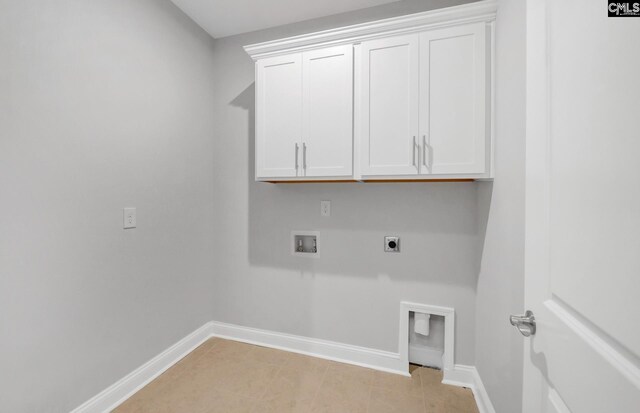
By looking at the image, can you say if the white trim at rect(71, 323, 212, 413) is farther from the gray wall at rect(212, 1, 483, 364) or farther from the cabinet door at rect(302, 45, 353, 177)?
the cabinet door at rect(302, 45, 353, 177)

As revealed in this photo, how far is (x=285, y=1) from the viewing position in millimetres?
1953

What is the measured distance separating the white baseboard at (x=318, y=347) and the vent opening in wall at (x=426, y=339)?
15 centimetres

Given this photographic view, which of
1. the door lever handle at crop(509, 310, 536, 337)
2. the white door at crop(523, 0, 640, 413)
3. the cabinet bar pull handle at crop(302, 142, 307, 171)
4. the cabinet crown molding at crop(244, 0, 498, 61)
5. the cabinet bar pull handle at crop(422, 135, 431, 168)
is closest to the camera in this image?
the white door at crop(523, 0, 640, 413)

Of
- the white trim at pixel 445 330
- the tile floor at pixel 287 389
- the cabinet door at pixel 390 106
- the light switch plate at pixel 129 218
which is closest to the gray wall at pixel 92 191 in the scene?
the light switch plate at pixel 129 218

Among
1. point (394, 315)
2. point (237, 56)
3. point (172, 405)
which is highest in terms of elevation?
point (237, 56)

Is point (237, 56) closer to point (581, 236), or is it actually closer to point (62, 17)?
point (62, 17)

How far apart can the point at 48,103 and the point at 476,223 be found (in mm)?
2500

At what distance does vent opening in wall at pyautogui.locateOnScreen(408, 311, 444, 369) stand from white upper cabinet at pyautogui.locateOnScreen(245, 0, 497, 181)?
105 cm

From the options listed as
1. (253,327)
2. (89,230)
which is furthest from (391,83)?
(253,327)

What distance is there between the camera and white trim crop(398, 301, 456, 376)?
1870mm

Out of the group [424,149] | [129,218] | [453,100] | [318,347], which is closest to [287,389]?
[318,347]

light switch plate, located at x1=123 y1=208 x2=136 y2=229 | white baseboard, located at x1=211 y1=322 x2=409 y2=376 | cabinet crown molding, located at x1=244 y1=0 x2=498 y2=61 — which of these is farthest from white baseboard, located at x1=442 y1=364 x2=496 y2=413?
light switch plate, located at x1=123 y1=208 x2=136 y2=229

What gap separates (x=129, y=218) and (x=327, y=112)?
143 centimetres

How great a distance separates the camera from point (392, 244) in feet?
6.55
